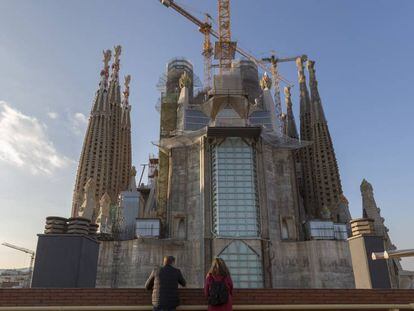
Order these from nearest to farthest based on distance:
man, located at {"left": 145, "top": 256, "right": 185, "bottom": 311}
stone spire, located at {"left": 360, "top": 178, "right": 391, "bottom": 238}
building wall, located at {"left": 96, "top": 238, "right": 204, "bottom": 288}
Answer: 1. man, located at {"left": 145, "top": 256, "right": 185, "bottom": 311}
2. building wall, located at {"left": 96, "top": 238, "right": 204, "bottom": 288}
3. stone spire, located at {"left": 360, "top": 178, "right": 391, "bottom": 238}

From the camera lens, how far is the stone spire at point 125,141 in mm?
79875

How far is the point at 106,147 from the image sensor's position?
7225 cm

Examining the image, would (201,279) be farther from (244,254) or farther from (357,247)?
(357,247)

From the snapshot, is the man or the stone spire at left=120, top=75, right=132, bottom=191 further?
the stone spire at left=120, top=75, right=132, bottom=191

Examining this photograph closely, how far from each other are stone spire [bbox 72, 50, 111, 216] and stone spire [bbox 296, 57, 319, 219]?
3729 cm

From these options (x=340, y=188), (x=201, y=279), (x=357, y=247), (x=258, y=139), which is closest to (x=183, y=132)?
(x=258, y=139)

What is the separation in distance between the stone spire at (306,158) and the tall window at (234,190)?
3063cm

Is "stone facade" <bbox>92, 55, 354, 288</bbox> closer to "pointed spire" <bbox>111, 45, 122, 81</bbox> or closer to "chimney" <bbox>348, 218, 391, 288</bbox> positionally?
"chimney" <bbox>348, 218, 391, 288</bbox>

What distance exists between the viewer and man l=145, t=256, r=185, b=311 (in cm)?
717

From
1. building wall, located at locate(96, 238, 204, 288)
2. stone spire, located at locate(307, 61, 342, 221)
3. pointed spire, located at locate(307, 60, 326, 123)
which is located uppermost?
pointed spire, located at locate(307, 60, 326, 123)

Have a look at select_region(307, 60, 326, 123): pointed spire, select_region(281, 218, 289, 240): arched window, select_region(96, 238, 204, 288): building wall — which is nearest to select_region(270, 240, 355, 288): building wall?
select_region(281, 218, 289, 240): arched window

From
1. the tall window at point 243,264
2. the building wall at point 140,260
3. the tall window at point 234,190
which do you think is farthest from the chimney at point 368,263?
the building wall at point 140,260

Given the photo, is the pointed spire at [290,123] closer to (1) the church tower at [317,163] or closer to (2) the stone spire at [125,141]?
(1) the church tower at [317,163]

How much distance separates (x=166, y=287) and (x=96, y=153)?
219 feet
